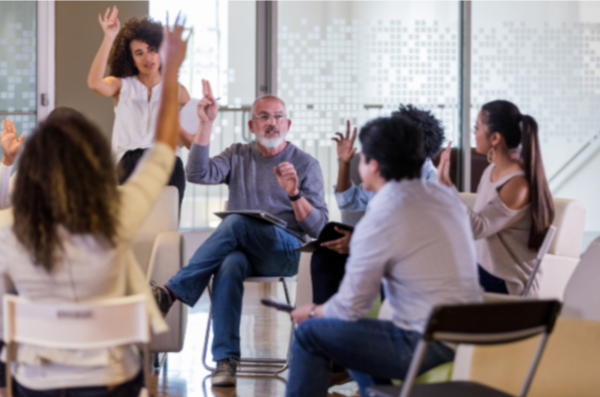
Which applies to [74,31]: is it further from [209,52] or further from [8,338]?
[8,338]

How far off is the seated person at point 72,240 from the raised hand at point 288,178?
1.37 meters

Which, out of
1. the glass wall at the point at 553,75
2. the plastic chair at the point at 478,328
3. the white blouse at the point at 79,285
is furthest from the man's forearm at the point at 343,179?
the glass wall at the point at 553,75

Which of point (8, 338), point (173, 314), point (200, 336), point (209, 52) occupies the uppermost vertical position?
point (209, 52)

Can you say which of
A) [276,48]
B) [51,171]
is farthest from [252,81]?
[51,171]

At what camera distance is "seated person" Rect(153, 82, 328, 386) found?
→ 9.05 feet

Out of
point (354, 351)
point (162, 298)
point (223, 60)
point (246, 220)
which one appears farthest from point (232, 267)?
point (223, 60)

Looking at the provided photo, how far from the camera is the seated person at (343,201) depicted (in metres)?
2.48

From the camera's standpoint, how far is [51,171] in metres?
1.38

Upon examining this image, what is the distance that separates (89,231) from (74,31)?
13.8 feet

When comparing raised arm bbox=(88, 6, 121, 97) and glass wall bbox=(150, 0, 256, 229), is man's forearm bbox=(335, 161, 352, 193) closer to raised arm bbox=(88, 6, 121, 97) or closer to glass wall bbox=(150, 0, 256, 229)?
raised arm bbox=(88, 6, 121, 97)

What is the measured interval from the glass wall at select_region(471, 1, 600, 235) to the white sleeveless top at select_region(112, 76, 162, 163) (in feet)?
11.2

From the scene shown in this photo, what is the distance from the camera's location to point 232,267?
9.21ft

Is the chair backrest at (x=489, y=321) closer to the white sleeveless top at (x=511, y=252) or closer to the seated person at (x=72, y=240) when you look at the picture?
the seated person at (x=72, y=240)

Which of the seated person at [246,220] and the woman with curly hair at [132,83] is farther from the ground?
the woman with curly hair at [132,83]
